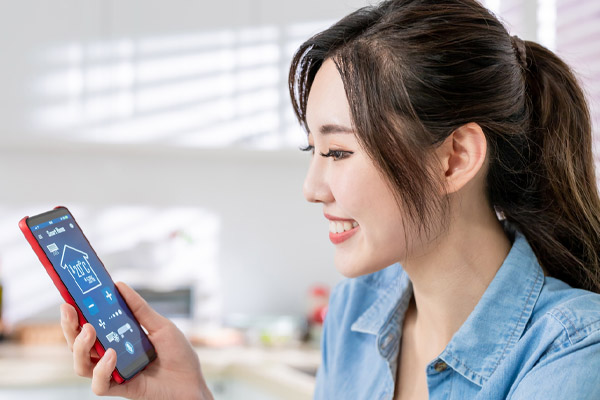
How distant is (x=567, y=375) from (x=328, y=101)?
0.45 m

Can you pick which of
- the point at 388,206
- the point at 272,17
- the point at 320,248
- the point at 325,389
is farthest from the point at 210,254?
the point at 388,206

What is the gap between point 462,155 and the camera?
938mm

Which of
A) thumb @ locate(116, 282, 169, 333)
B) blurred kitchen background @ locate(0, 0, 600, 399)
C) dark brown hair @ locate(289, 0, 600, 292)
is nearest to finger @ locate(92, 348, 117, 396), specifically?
thumb @ locate(116, 282, 169, 333)

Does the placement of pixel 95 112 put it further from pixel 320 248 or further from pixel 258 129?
pixel 320 248

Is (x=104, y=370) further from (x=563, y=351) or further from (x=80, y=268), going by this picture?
(x=563, y=351)

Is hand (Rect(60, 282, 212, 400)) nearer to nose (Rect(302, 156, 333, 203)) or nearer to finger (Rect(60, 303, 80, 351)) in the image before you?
finger (Rect(60, 303, 80, 351))

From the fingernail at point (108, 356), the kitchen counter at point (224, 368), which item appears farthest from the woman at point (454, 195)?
the kitchen counter at point (224, 368)

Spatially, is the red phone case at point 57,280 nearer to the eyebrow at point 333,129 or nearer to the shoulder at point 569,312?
the eyebrow at point 333,129

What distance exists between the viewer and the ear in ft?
3.03

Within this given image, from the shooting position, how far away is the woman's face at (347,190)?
3.02 feet

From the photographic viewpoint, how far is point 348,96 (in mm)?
919

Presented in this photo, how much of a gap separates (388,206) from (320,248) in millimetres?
2015

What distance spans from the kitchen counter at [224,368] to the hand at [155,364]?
861 mm

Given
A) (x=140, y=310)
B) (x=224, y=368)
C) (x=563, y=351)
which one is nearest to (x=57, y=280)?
(x=140, y=310)
